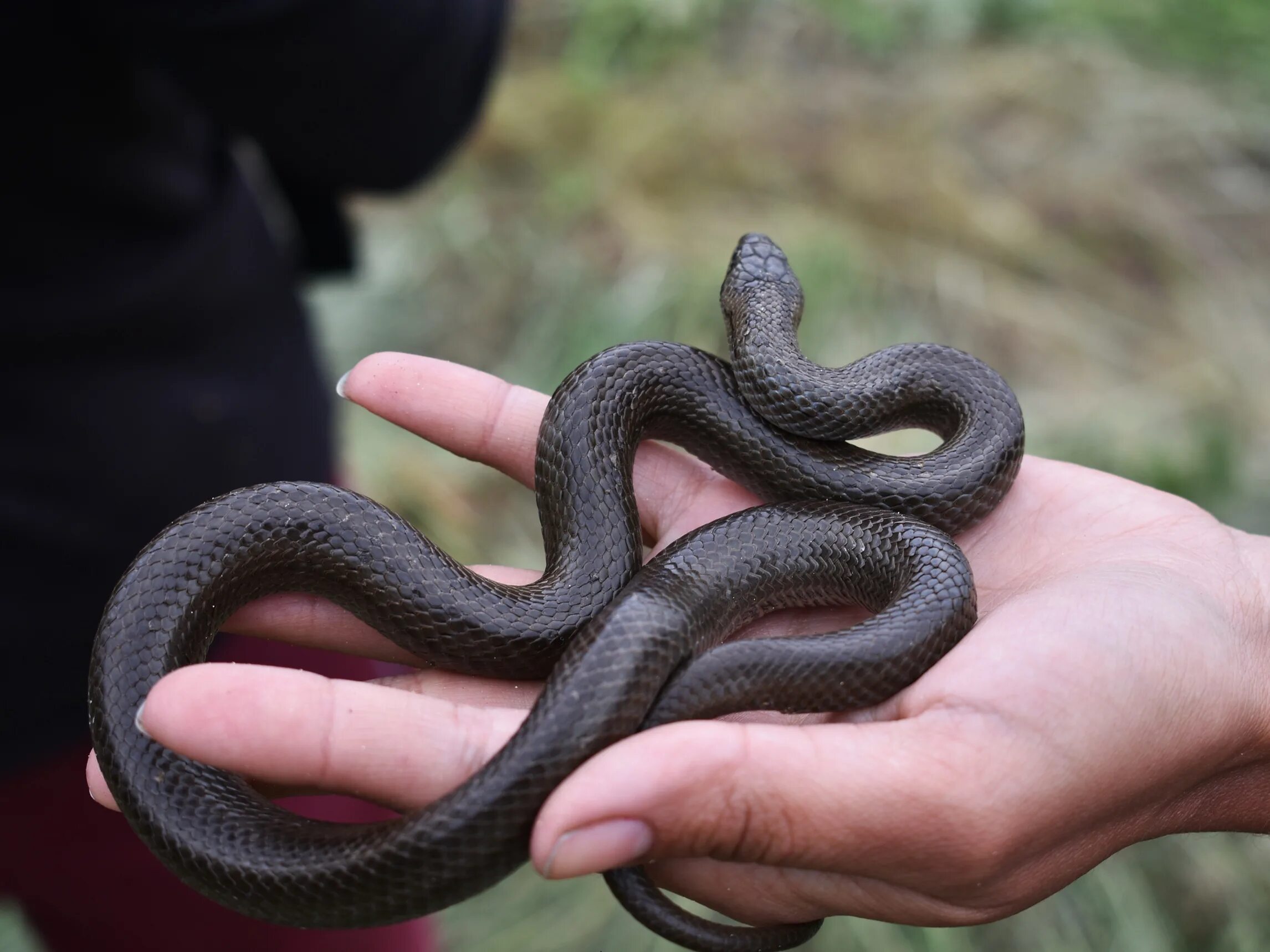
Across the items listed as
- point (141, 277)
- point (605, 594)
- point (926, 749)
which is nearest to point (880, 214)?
point (605, 594)

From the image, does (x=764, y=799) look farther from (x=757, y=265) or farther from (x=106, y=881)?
(x=106, y=881)

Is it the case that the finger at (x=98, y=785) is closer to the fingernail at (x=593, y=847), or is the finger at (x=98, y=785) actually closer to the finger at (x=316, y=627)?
the finger at (x=316, y=627)

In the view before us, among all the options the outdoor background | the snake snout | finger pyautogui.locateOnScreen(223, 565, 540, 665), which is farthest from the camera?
the outdoor background

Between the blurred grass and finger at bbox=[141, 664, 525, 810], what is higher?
finger at bbox=[141, 664, 525, 810]

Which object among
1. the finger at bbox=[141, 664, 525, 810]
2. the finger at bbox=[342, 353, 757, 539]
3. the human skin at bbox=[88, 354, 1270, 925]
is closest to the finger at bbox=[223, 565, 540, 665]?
the human skin at bbox=[88, 354, 1270, 925]

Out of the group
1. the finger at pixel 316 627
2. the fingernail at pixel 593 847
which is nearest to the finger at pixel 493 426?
the finger at pixel 316 627

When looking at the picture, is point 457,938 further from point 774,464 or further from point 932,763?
point 932,763

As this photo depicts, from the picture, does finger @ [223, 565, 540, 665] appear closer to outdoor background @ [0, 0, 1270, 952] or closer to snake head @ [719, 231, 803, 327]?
snake head @ [719, 231, 803, 327]
